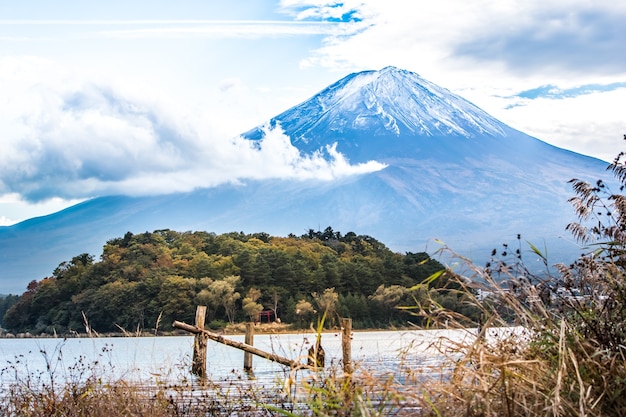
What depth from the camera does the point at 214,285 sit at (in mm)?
58375

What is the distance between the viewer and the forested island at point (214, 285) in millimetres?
59000

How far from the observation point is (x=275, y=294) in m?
61.8

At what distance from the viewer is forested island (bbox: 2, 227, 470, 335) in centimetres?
5900

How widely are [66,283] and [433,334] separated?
212ft

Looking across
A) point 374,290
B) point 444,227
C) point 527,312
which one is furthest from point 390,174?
point 527,312

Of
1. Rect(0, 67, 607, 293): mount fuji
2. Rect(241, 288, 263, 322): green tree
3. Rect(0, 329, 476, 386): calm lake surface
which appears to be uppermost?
Rect(0, 67, 607, 293): mount fuji

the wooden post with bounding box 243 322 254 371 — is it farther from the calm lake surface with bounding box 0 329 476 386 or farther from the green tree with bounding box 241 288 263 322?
the green tree with bounding box 241 288 263 322

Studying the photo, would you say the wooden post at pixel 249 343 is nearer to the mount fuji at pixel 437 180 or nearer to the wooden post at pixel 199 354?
the wooden post at pixel 199 354

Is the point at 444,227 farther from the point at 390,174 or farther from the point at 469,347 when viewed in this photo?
the point at 469,347

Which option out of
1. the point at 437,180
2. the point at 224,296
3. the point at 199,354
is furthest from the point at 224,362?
the point at 437,180

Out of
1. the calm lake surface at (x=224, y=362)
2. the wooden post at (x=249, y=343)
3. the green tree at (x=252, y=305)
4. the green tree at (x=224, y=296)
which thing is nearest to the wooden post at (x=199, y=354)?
the calm lake surface at (x=224, y=362)

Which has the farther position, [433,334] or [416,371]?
[433,334]

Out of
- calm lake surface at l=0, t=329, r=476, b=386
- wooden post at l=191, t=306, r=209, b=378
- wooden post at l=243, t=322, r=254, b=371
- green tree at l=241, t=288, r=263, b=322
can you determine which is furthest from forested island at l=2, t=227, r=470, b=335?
wooden post at l=191, t=306, r=209, b=378

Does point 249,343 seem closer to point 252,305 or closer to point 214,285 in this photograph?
point 252,305
